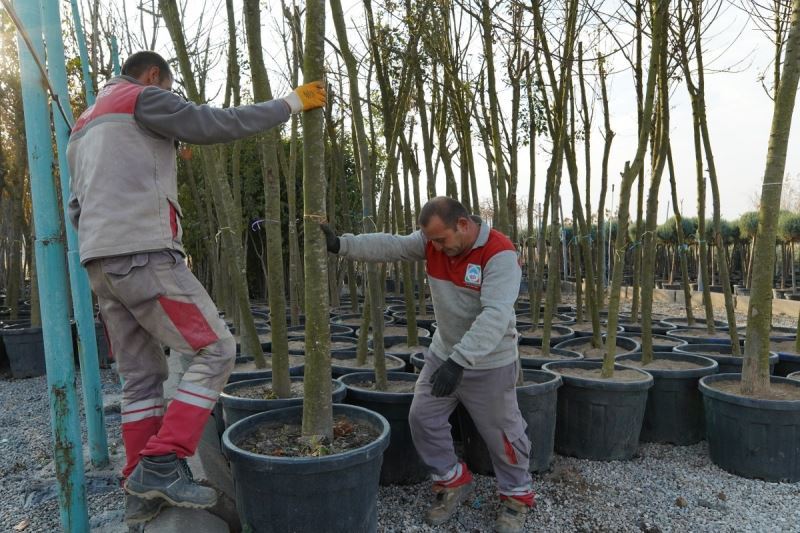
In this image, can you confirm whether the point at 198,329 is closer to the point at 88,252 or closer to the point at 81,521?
the point at 88,252

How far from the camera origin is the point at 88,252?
1968mm

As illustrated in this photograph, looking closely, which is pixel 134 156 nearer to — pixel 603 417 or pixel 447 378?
pixel 447 378

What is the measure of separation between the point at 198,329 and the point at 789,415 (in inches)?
110

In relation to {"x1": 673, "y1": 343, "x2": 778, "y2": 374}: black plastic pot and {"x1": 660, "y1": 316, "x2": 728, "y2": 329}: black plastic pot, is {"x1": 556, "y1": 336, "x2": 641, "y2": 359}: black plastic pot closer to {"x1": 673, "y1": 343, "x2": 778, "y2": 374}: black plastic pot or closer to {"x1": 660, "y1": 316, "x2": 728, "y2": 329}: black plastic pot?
{"x1": 673, "y1": 343, "x2": 778, "y2": 374}: black plastic pot

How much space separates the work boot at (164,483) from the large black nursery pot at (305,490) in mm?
166

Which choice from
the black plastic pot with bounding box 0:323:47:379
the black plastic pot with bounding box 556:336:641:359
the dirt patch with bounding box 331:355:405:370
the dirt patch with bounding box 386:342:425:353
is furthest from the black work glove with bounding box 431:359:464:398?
the black plastic pot with bounding box 0:323:47:379

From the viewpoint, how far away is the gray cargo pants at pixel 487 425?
8.73 feet

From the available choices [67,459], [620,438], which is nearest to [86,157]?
[67,459]

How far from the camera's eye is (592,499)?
2.88m

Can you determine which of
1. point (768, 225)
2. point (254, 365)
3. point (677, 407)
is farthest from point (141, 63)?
point (677, 407)

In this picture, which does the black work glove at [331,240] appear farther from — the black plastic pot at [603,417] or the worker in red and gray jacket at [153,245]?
the black plastic pot at [603,417]

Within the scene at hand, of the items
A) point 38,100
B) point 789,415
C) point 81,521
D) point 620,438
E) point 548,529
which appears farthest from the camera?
point 620,438

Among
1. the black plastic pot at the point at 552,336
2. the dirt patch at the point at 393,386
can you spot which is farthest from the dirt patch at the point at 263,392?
the black plastic pot at the point at 552,336

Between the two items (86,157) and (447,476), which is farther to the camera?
(447,476)
